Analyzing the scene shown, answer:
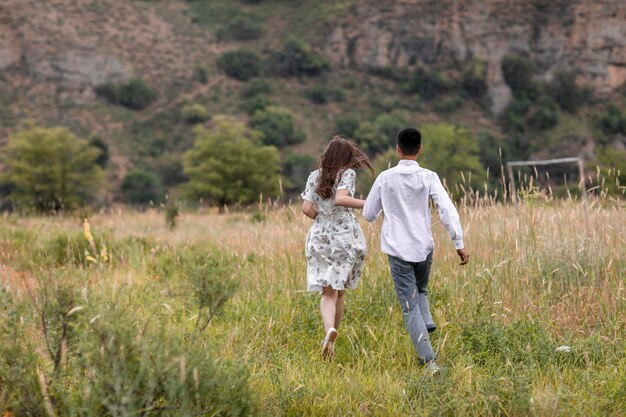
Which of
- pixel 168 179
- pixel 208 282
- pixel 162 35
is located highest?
pixel 162 35

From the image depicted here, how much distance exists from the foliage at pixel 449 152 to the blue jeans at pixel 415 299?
40.3 m

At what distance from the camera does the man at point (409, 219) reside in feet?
13.4

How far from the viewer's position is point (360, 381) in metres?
3.78

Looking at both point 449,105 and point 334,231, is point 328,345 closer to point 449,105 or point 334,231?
point 334,231

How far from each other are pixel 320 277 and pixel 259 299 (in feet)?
2.75

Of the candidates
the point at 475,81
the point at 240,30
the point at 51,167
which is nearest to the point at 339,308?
the point at 51,167

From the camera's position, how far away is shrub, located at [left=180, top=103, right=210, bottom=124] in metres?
58.9

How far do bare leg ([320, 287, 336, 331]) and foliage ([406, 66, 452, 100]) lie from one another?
6506 cm

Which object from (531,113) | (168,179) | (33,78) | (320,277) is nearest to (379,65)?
(531,113)

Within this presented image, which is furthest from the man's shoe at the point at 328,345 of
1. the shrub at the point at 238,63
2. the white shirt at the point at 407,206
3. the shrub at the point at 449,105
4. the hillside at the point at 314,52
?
the shrub at the point at 238,63

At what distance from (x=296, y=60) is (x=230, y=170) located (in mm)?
30414

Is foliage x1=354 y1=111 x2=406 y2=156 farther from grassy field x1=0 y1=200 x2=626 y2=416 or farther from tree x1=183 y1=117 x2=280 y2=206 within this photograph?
grassy field x1=0 y1=200 x2=626 y2=416

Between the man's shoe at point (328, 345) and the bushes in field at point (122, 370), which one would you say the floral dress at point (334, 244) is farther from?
the bushes in field at point (122, 370)

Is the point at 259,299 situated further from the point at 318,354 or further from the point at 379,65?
the point at 379,65
